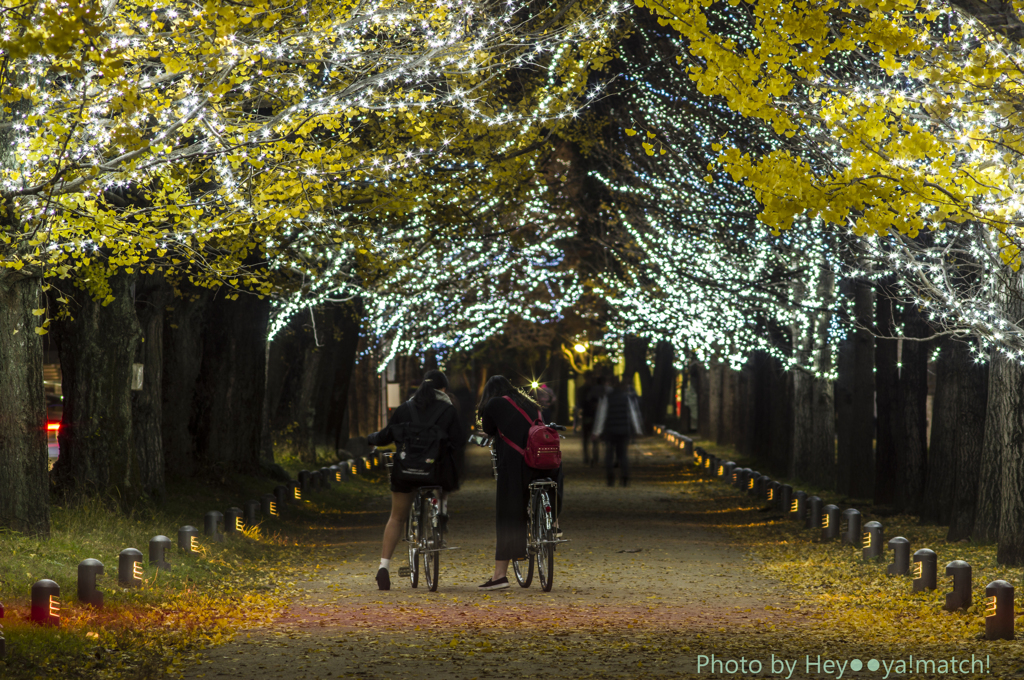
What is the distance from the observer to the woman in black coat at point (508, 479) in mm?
10406

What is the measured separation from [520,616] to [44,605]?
339cm

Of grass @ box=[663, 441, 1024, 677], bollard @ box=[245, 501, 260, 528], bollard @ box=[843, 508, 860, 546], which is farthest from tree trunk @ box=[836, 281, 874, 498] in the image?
bollard @ box=[245, 501, 260, 528]

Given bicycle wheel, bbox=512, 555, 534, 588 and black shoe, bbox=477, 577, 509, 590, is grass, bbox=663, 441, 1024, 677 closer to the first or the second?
bicycle wheel, bbox=512, 555, 534, 588

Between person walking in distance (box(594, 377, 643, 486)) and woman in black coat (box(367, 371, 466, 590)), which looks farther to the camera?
person walking in distance (box(594, 377, 643, 486))

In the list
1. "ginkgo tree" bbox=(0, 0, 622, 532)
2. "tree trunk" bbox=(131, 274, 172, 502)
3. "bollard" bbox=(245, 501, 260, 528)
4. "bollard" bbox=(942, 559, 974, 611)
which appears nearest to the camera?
"bollard" bbox=(942, 559, 974, 611)

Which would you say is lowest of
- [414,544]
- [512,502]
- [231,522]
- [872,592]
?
[872,592]

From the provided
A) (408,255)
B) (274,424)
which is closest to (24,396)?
(408,255)

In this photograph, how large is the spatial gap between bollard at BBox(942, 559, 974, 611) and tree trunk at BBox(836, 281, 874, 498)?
879 centimetres

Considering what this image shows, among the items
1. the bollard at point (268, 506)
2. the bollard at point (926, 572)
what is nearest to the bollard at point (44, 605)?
the bollard at point (926, 572)

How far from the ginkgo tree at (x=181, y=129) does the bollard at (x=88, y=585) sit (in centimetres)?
253

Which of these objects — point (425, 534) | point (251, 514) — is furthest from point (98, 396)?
point (425, 534)

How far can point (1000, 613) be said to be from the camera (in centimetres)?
806

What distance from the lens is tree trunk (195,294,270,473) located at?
18906 millimetres

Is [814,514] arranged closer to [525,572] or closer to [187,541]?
[525,572]
